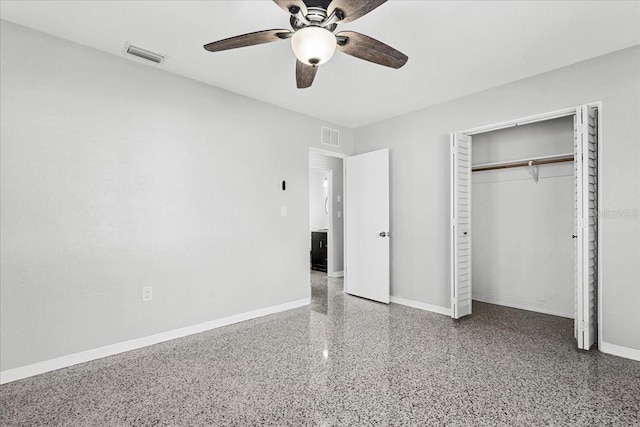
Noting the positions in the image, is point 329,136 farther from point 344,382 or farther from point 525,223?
point 344,382

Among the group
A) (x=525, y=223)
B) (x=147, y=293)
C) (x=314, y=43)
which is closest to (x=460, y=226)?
(x=525, y=223)

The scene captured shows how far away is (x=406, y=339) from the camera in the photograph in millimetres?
3080

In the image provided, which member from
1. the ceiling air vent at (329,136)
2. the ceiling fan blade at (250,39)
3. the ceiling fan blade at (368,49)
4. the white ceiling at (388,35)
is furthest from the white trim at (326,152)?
the ceiling fan blade at (250,39)

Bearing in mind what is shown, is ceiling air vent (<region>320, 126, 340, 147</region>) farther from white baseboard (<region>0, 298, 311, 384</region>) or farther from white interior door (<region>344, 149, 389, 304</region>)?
white baseboard (<region>0, 298, 311, 384</region>)

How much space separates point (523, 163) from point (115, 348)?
474cm

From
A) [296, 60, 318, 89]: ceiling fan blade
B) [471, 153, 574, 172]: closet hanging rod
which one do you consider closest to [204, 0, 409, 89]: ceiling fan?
[296, 60, 318, 89]: ceiling fan blade

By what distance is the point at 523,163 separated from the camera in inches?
157

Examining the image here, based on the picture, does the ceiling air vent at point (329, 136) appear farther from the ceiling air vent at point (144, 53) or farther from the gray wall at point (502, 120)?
the ceiling air vent at point (144, 53)

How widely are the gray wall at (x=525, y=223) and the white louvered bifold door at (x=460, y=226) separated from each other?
2.53 ft

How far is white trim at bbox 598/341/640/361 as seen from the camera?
8.58 ft

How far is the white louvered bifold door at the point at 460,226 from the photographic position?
365 centimetres

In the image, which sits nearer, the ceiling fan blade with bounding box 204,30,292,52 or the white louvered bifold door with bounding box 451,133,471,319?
the ceiling fan blade with bounding box 204,30,292,52

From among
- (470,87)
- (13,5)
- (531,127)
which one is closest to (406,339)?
(470,87)

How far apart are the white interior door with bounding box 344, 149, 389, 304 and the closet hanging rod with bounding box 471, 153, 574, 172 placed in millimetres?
1291
